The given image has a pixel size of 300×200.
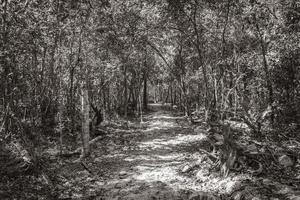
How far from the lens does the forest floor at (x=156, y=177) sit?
790 centimetres

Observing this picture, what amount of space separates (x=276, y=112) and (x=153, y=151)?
6.64 metres

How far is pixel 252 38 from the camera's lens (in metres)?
20.5

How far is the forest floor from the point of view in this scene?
25.9ft

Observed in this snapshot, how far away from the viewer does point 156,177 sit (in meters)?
10.4

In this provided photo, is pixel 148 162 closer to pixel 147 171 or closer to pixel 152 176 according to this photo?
pixel 147 171

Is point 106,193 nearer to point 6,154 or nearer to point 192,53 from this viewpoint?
point 6,154

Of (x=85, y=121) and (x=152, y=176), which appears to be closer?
(x=152, y=176)

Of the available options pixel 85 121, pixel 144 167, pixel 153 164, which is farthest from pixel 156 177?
pixel 85 121

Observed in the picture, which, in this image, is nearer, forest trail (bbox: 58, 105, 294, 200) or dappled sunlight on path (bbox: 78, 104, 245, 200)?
forest trail (bbox: 58, 105, 294, 200)

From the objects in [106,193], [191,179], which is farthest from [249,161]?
[106,193]

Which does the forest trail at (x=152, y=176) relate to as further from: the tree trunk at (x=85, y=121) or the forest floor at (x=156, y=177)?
the tree trunk at (x=85, y=121)

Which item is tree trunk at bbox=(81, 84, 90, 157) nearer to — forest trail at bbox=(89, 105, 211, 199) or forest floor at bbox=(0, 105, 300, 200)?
forest floor at bbox=(0, 105, 300, 200)

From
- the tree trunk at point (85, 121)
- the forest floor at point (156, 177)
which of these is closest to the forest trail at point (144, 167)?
the forest floor at point (156, 177)

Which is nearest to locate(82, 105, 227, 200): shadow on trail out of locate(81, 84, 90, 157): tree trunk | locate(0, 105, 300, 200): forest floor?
locate(0, 105, 300, 200): forest floor
